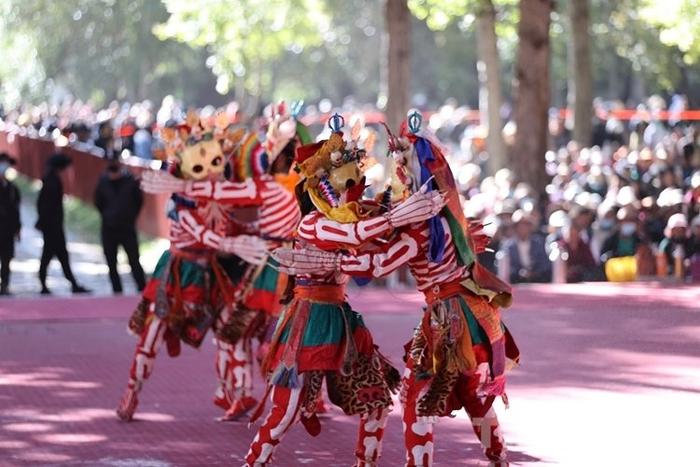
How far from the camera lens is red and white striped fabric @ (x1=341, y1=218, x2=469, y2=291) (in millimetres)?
8719

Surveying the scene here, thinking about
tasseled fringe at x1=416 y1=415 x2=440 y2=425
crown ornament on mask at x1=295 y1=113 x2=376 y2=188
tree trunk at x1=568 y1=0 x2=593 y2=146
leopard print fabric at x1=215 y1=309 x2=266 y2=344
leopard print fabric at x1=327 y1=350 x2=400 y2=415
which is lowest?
tasseled fringe at x1=416 y1=415 x2=440 y2=425

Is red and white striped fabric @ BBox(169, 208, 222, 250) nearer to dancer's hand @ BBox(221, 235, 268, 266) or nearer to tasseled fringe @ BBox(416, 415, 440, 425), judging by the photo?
dancer's hand @ BBox(221, 235, 268, 266)

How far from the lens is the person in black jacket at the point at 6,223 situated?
20.4m

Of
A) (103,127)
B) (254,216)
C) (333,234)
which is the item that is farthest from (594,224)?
(103,127)

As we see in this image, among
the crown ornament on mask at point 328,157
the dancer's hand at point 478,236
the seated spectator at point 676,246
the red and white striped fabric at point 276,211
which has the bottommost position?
the seated spectator at point 676,246

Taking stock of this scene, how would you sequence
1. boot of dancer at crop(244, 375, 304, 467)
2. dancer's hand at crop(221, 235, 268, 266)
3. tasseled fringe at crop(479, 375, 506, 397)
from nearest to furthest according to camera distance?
1. tasseled fringe at crop(479, 375, 506, 397)
2. boot of dancer at crop(244, 375, 304, 467)
3. dancer's hand at crop(221, 235, 268, 266)

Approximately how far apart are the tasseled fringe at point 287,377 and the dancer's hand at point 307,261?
504 mm

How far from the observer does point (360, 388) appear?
30.0 ft

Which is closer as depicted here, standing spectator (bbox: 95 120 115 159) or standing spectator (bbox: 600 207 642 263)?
standing spectator (bbox: 600 207 642 263)

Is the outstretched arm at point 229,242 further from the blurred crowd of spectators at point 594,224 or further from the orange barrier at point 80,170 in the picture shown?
the orange barrier at point 80,170

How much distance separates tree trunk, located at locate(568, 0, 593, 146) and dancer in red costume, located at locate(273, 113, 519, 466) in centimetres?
2283

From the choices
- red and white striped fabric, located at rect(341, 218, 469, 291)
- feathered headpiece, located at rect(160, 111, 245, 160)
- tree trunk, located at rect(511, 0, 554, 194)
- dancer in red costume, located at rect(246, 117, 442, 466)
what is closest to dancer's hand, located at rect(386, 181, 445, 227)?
red and white striped fabric, located at rect(341, 218, 469, 291)

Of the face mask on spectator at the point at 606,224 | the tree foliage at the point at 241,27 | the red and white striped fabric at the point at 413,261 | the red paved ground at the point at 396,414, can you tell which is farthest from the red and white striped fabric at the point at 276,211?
the tree foliage at the point at 241,27

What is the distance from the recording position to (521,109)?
24188 mm
